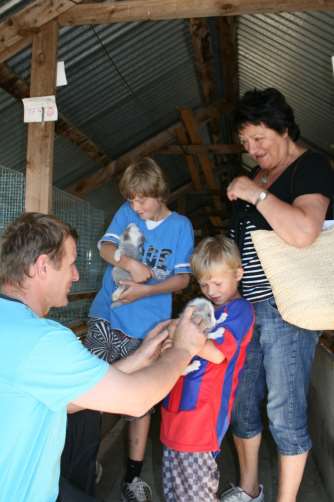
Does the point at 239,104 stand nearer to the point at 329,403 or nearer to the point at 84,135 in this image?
the point at 329,403

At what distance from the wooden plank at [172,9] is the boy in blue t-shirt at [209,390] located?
4.78 feet

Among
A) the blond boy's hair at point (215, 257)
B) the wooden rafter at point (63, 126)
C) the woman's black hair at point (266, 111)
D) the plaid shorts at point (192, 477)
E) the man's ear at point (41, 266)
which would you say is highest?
the wooden rafter at point (63, 126)

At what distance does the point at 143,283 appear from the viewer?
2264mm

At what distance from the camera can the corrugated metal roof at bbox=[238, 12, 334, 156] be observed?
3.93 meters

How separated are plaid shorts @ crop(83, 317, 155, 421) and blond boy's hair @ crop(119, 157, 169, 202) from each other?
62 centimetres

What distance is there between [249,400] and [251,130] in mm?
1106

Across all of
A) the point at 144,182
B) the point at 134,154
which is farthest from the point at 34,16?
the point at 134,154

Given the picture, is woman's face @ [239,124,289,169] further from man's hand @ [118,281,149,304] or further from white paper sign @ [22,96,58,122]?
white paper sign @ [22,96,58,122]


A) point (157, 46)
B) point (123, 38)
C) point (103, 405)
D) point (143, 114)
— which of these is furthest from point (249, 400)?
point (143, 114)

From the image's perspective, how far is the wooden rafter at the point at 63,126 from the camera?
3709 mm

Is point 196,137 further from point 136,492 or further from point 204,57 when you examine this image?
point 136,492

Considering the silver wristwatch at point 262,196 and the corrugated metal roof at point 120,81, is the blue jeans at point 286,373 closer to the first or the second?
the silver wristwatch at point 262,196

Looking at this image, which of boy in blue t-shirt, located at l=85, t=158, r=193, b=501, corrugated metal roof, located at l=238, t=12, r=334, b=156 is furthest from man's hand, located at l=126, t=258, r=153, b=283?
corrugated metal roof, located at l=238, t=12, r=334, b=156

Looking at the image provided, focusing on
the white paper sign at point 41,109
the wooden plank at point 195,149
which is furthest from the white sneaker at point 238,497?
the wooden plank at point 195,149
